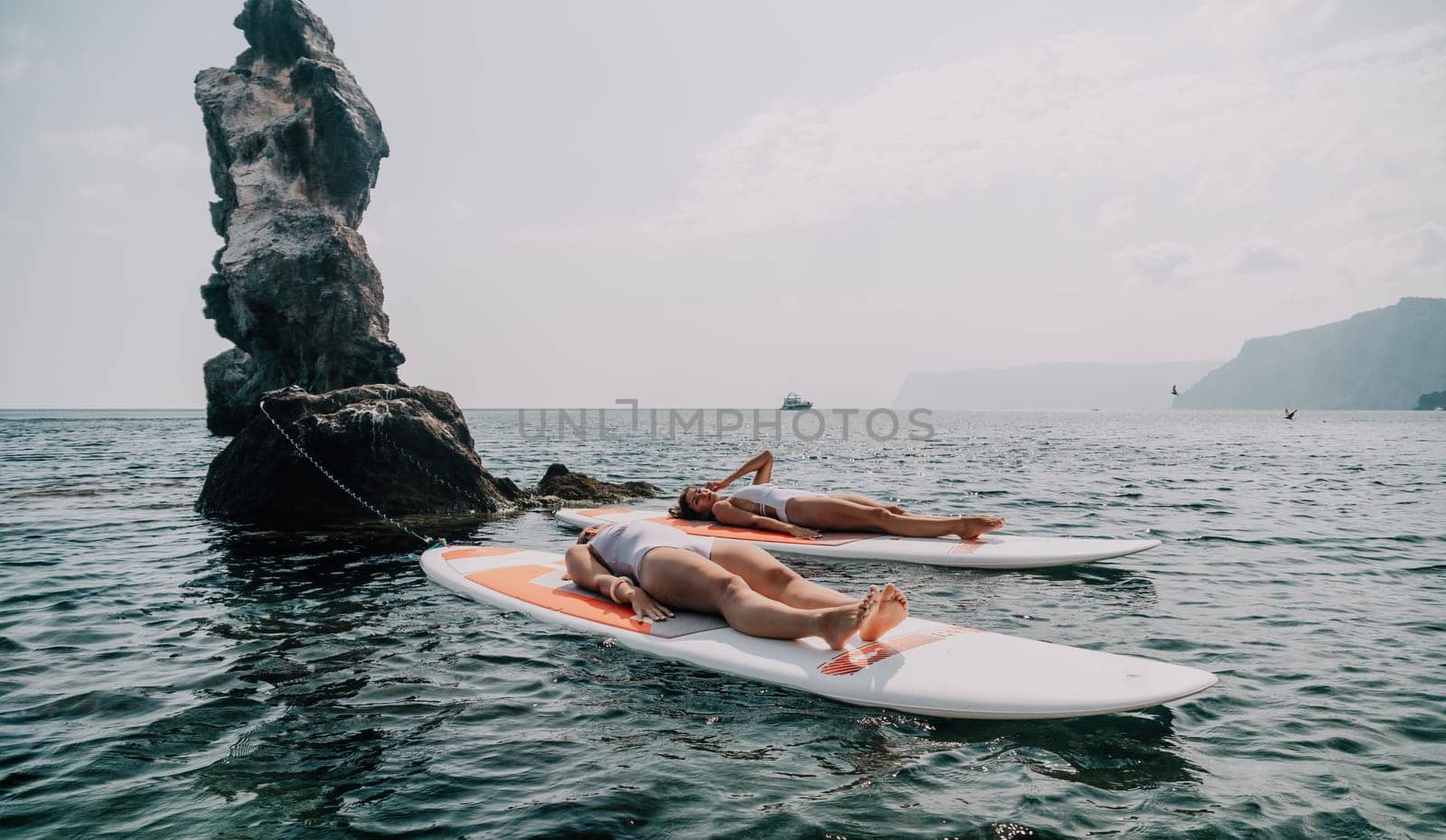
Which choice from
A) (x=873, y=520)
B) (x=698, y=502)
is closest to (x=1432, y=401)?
(x=873, y=520)

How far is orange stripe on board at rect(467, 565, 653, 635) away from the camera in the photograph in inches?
273

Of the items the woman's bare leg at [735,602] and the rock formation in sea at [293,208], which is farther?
the rock formation in sea at [293,208]

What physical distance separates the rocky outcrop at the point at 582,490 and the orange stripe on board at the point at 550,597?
871cm

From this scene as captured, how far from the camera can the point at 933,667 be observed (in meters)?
5.43

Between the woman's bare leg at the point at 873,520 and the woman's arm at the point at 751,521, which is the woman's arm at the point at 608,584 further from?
Result: the woman's bare leg at the point at 873,520

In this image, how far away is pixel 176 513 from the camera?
15.3 m

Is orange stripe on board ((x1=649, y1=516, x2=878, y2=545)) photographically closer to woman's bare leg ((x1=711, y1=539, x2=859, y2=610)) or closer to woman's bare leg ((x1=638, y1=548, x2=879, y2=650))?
woman's bare leg ((x1=638, y1=548, x2=879, y2=650))

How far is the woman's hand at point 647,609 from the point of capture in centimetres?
680

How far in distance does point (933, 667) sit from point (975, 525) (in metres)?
5.65

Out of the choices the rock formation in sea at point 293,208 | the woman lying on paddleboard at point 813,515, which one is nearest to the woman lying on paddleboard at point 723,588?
the woman lying on paddleboard at point 813,515

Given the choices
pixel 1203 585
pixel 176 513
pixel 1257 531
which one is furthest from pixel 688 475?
pixel 1203 585

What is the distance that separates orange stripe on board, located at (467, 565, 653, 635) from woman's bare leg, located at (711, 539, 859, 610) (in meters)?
0.87

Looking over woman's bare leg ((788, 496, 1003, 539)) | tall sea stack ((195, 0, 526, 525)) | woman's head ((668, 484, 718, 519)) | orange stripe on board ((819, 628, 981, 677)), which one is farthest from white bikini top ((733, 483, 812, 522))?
tall sea stack ((195, 0, 526, 525))

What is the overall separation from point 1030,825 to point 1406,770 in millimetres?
2379
